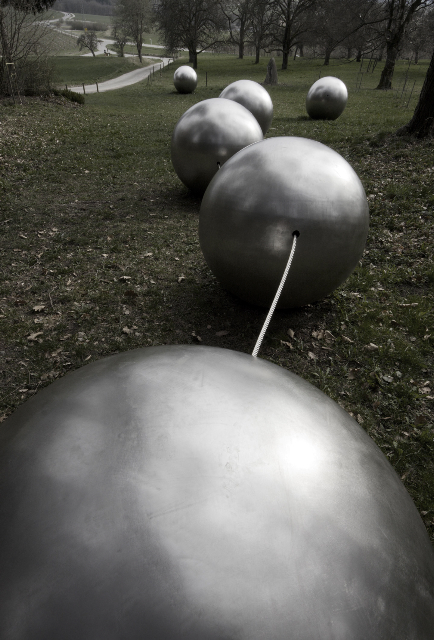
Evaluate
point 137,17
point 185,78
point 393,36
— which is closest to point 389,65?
point 393,36

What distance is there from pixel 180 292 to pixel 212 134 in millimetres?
3378

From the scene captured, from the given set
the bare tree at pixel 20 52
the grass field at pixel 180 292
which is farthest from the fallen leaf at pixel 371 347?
the bare tree at pixel 20 52

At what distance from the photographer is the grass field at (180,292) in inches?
162

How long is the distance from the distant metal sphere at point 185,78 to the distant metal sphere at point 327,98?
499 inches

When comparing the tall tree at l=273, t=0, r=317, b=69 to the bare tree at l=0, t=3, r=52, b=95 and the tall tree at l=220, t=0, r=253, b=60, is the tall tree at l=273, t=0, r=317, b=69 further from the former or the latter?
the bare tree at l=0, t=3, r=52, b=95

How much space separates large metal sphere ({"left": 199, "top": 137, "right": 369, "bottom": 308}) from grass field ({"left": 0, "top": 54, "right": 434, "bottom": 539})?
0.77 metres

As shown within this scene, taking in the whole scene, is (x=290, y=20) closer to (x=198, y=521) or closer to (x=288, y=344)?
(x=288, y=344)

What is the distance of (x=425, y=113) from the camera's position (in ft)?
34.4

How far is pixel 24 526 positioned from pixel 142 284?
4606 millimetres

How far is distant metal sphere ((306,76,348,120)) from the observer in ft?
52.0

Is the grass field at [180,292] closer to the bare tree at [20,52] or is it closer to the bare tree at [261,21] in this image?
the bare tree at [20,52]

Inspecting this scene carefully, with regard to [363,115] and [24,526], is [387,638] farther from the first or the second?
[363,115]

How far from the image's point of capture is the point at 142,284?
227 inches

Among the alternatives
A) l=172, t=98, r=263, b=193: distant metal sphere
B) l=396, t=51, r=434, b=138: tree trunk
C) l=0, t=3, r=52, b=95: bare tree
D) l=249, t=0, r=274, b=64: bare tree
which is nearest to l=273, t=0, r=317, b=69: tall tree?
l=249, t=0, r=274, b=64: bare tree
